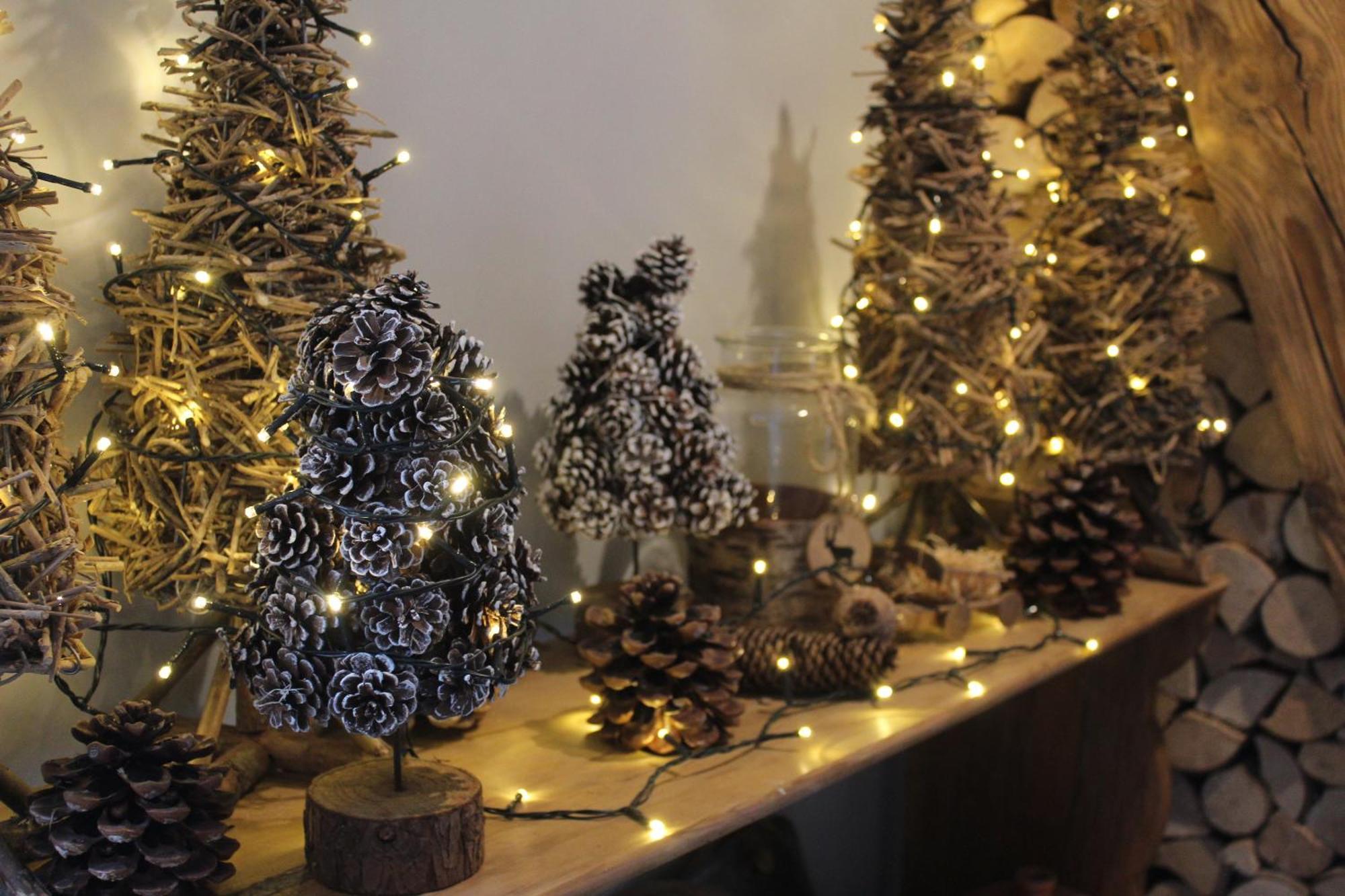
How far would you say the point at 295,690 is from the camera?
0.64 metres

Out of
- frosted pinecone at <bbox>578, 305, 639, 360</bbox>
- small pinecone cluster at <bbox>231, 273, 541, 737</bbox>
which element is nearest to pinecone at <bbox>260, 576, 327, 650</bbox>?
small pinecone cluster at <bbox>231, 273, 541, 737</bbox>

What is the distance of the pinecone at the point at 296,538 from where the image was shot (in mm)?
646

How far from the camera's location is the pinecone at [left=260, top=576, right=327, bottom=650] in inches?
25.4

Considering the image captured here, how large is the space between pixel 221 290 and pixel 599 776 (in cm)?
43

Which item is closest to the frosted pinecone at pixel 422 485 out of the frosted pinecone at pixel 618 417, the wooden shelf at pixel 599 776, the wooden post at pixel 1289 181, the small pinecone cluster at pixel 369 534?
the small pinecone cluster at pixel 369 534

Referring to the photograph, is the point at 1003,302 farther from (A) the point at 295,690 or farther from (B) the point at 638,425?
(A) the point at 295,690

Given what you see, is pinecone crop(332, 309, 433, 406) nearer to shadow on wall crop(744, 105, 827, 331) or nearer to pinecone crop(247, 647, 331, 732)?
pinecone crop(247, 647, 331, 732)

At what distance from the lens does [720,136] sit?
1.31 metres

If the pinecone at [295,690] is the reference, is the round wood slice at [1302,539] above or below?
above

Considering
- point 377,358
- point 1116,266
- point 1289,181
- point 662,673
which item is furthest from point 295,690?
point 1289,181

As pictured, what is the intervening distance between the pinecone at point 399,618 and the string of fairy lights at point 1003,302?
2.21ft

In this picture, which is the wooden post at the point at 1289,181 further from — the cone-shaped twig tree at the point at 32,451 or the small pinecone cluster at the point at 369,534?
the cone-shaped twig tree at the point at 32,451

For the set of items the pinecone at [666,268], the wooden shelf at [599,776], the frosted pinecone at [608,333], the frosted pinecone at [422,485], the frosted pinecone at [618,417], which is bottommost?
the wooden shelf at [599,776]

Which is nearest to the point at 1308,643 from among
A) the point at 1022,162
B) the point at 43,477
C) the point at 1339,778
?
the point at 1339,778
